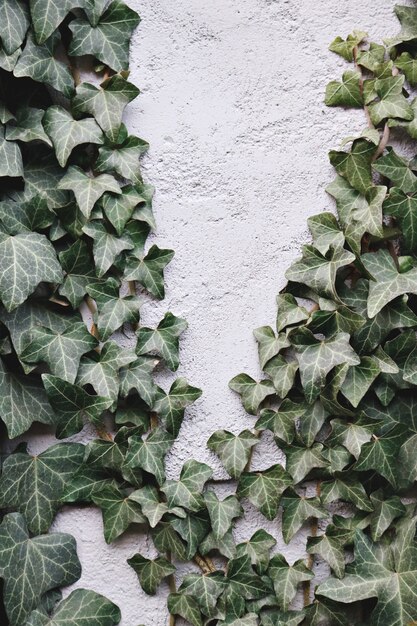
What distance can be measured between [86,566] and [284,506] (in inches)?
17.1

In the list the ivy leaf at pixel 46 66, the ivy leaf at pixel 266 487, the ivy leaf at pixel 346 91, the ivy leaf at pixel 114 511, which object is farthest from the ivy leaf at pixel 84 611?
the ivy leaf at pixel 346 91

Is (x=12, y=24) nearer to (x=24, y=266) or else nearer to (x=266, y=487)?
(x=24, y=266)

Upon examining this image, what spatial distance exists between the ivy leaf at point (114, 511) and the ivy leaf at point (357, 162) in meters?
0.81

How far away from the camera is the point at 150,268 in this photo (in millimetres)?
1430

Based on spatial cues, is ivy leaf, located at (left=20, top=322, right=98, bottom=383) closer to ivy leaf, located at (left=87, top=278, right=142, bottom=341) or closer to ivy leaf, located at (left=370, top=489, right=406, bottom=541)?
ivy leaf, located at (left=87, top=278, right=142, bottom=341)

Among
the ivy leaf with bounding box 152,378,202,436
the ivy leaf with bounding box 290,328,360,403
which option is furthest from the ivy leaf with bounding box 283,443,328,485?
the ivy leaf with bounding box 152,378,202,436

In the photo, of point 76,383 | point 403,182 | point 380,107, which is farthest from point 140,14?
point 76,383

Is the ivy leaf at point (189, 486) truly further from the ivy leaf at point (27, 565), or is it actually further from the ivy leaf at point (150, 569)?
the ivy leaf at point (27, 565)

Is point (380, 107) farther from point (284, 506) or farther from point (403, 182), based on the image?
point (284, 506)

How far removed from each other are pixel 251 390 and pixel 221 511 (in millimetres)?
257

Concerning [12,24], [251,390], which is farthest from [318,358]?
[12,24]

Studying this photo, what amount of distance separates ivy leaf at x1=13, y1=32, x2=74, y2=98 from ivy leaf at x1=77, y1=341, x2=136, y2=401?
53cm

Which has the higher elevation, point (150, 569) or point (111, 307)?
point (111, 307)

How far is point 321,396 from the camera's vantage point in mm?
1436
